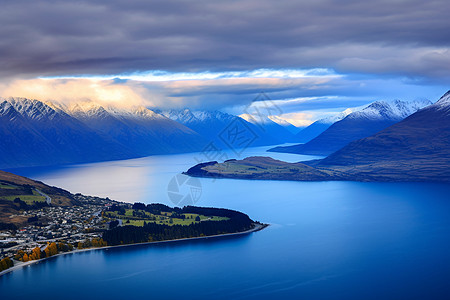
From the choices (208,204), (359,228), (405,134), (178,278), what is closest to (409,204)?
(359,228)

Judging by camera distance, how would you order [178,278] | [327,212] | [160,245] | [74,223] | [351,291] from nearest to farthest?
[351,291]
[178,278]
[160,245]
[74,223]
[327,212]

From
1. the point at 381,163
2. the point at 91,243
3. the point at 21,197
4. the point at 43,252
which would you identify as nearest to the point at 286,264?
→ the point at 91,243

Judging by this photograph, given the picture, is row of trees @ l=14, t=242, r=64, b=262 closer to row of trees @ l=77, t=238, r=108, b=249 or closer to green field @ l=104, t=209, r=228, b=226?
row of trees @ l=77, t=238, r=108, b=249

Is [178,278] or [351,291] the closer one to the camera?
[351,291]

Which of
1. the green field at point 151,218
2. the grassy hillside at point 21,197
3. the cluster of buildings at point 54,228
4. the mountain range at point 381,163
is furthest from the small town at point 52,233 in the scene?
the mountain range at point 381,163

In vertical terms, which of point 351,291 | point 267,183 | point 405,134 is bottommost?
point 351,291

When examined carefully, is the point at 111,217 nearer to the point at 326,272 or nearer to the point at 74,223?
the point at 74,223

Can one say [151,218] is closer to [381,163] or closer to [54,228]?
[54,228]
